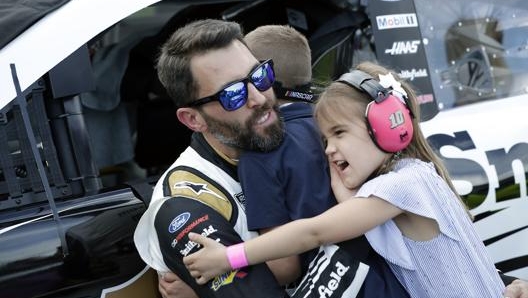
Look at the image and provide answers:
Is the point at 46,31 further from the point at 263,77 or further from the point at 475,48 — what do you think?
the point at 475,48

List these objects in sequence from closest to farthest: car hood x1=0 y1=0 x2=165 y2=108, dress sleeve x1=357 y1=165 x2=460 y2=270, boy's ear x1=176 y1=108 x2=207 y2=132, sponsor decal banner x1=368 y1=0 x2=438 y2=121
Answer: dress sleeve x1=357 y1=165 x2=460 y2=270, boy's ear x1=176 y1=108 x2=207 y2=132, car hood x1=0 y1=0 x2=165 y2=108, sponsor decal banner x1=368 y1=0 x2=438 y2=121

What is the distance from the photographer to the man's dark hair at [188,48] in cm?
219

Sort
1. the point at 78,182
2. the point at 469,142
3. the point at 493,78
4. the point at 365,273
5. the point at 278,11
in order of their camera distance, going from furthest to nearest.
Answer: the point at 278,11, the point at 493,78, the point at 469,142, the point at 78,182, the point at 365,273

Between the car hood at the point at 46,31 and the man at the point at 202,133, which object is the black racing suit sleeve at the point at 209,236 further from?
the car hood at the point at 46,31

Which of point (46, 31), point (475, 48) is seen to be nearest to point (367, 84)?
point (46, 31)

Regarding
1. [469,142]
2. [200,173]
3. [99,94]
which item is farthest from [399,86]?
[99,94]

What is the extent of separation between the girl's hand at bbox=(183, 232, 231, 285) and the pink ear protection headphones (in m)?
0.47

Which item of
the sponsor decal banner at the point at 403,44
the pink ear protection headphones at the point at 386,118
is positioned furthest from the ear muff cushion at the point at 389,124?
the sponsor decal banner at the point at 403,44

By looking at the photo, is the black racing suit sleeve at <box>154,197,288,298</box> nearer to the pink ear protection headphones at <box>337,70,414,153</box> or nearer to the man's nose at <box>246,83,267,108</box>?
the man's nose at <box>246,83,267,108</box>

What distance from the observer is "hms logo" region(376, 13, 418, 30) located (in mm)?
3166

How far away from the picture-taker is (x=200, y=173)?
2.20 metres

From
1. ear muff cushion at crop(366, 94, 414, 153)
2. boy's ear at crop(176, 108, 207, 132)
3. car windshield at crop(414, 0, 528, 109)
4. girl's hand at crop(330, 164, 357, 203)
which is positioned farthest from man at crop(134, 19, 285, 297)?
car windshield at crop(414, 0, 528, 109)

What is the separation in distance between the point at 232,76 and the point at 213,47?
98mm

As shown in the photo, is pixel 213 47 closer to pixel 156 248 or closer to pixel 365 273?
pixel 156 248
